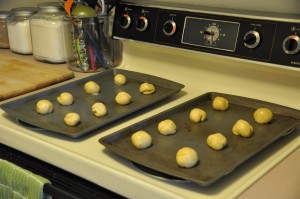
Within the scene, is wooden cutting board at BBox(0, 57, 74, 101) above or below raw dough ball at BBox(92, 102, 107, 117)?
below

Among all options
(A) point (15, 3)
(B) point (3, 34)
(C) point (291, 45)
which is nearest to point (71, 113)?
(C) point (291, 45)

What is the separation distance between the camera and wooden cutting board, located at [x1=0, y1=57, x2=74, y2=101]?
112cm

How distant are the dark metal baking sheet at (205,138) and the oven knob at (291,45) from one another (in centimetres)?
12

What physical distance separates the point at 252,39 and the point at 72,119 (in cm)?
44

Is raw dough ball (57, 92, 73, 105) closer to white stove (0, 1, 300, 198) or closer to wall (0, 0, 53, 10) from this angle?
white stove (0, 1, 300, 198)

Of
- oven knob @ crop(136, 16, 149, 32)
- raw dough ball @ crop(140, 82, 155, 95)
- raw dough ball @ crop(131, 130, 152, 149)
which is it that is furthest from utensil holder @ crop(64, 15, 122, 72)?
raw dough ball @ crop(131, 130, 152, 149)

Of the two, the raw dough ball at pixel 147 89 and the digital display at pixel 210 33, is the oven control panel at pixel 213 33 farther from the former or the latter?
the raw dough ball at pixel 147 89

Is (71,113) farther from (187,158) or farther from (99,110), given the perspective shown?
(187,158)

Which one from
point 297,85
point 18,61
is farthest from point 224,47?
point 18,61

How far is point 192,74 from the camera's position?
3.86ft

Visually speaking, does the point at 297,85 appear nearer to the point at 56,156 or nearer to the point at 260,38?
the point at 260,38

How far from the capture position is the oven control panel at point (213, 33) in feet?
3.11

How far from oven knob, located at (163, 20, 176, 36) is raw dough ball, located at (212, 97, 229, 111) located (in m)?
0.24

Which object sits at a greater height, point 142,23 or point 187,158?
point 142,23
